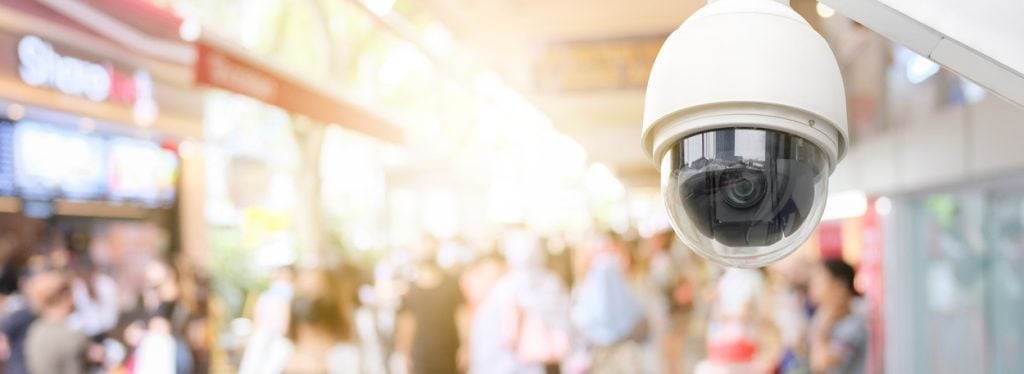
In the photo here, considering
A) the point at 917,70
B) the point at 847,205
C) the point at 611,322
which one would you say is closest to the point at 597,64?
the point at 611,322

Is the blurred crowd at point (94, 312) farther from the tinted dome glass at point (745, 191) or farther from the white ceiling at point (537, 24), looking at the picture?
the tinted dome glass at point (745, 191)

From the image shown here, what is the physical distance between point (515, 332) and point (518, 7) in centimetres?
236

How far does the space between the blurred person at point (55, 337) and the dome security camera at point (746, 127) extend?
5445mm

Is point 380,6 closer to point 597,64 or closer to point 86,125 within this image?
point 597,64

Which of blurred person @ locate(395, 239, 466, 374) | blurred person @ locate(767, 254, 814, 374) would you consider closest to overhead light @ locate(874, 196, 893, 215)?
blurred person @ locate(767, 254, 814, 374)

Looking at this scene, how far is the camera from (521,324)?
6.80m

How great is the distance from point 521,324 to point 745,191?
18.7 feet

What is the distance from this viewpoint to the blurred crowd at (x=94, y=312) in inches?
224

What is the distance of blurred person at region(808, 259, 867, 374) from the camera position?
5551 mm

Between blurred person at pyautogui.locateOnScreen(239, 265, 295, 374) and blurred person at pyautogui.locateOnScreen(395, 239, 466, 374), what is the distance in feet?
3.52

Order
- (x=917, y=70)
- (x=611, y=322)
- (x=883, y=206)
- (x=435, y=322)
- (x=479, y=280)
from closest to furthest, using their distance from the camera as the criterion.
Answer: (x=917, y=70) < (x=435, y=322) < (x=479, y=280) < (x=611, y=322) < (x=883, y=206)

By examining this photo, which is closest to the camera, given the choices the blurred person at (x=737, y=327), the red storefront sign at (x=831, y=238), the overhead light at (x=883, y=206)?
the blurred person at (x=737, y=327)

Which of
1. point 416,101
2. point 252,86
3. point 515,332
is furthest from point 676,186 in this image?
point 416,101

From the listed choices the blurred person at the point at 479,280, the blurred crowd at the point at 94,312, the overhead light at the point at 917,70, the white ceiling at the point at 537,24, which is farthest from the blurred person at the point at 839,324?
the blurred crowd at the point at 94,312
